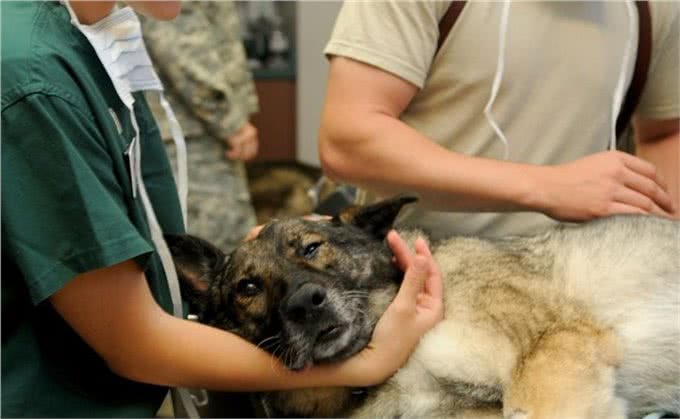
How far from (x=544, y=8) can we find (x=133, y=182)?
0.97m

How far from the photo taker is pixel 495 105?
1.73 meters

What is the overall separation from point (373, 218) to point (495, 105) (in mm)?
382

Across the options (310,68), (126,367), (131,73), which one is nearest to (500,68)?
(131,73)

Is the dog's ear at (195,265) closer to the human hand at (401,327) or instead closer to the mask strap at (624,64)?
the human hand at (401,327)

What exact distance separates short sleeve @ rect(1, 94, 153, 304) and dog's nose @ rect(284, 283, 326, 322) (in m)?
0.34

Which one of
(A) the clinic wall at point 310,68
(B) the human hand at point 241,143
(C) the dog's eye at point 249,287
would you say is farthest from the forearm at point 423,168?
(A) the clinic wall at point 310,68

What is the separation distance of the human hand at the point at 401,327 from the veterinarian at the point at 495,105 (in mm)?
241

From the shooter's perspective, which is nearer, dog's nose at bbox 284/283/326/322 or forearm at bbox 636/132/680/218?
dog's nose at bbox 284/283/326/322

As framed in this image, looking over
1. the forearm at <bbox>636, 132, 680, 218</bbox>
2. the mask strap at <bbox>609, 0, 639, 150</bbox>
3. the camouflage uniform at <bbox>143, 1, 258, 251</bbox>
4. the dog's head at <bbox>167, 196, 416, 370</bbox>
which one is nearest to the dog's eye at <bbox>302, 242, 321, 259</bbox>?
the dog's head at <bbox>167, 196, 416, 370</bbox>

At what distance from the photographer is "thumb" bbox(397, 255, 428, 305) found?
4.69 ft

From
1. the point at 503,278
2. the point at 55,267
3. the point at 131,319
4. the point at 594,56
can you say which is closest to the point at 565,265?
the point at 503,278

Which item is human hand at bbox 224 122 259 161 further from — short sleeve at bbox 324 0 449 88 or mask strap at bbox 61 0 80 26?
mask strap at bbox 61 0 80 26

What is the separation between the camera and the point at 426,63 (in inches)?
66.1

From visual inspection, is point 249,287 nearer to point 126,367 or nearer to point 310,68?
point 126,367
